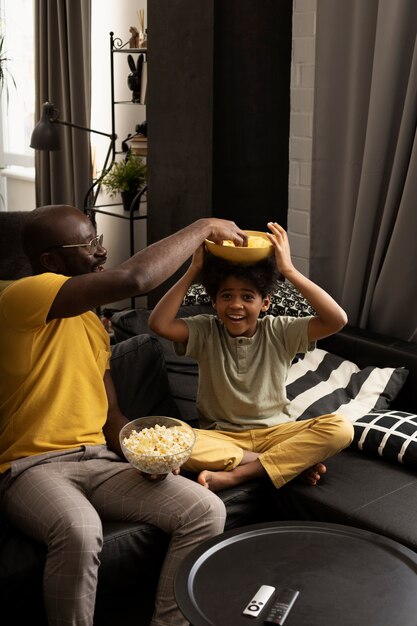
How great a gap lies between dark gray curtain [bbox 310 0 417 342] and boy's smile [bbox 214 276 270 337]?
0.94 meters

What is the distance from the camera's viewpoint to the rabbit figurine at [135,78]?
4.84 metres

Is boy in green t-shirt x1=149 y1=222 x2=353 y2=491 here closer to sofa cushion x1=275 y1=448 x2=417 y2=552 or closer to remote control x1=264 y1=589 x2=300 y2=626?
sofa cushion x1=275 y1=448 x2=417 y2=552

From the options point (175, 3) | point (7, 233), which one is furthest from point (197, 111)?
point (7, 233)

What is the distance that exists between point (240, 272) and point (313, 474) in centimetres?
60

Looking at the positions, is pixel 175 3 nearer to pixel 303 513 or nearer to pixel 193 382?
pixel 193 382

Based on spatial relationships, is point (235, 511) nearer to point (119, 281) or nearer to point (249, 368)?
point (249, 368)

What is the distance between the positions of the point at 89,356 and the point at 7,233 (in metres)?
1.87

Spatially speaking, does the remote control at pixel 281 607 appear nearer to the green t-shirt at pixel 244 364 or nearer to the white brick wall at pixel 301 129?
the green t-shirt at pixel 244 364

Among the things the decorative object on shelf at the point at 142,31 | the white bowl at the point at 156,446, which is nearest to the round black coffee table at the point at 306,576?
the white bowl at the point at 156,446

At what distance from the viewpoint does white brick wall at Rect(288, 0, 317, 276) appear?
3590mm

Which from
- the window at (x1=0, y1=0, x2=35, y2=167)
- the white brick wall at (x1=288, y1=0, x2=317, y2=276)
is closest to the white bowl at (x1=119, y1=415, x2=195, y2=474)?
the white brick wall at (x1=288, y1=0, x2=317, y2=276)

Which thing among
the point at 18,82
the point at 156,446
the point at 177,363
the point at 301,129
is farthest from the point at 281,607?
the point at 18,82

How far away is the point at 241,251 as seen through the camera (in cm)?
234

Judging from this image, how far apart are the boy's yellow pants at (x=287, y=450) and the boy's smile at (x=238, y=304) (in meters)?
0.32
